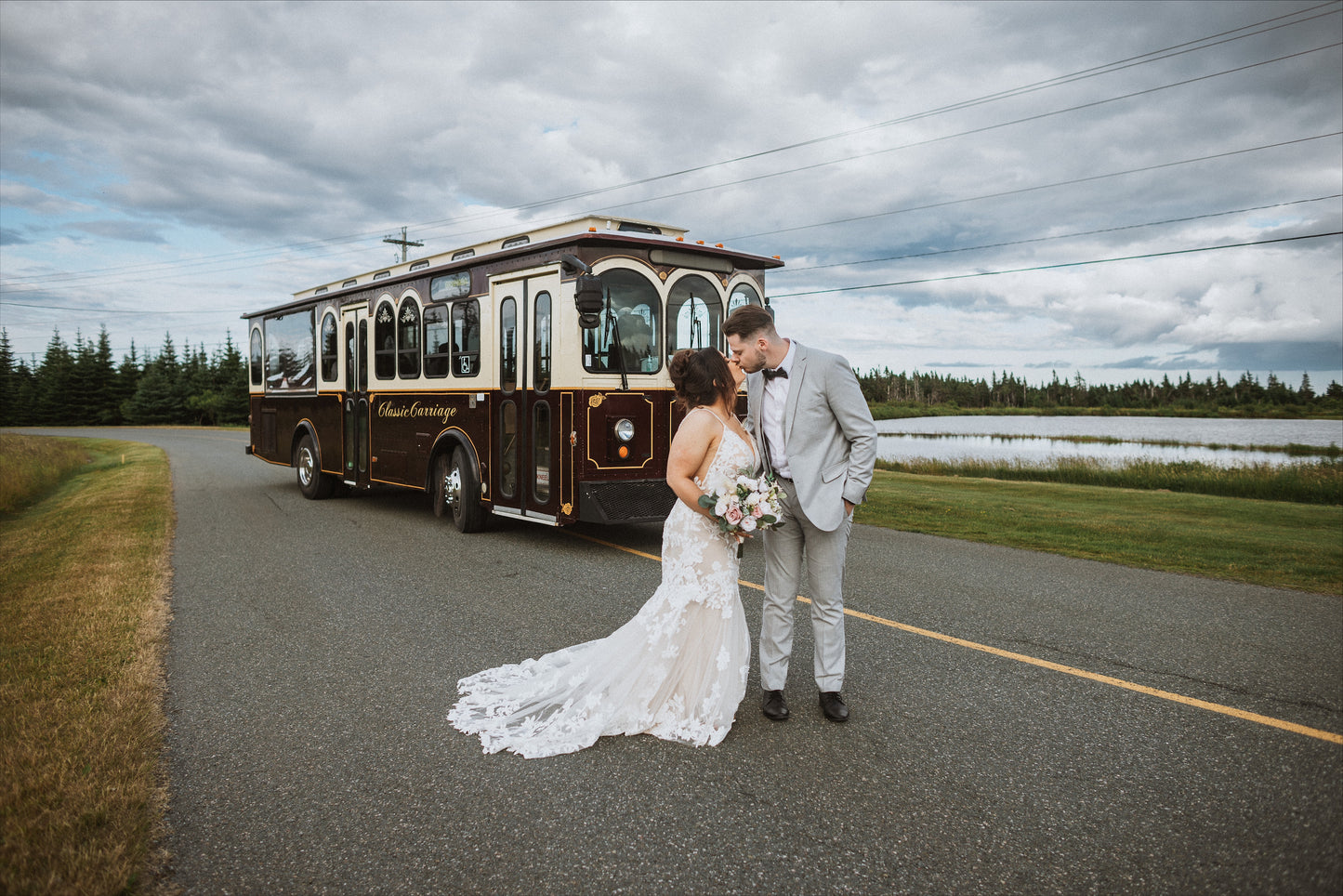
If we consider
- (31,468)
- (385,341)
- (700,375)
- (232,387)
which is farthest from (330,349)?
(232,387)

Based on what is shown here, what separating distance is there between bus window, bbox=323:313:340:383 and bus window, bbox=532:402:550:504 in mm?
5479

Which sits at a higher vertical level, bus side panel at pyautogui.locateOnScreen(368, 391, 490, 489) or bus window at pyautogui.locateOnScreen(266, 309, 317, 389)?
bus window at pyautogui.locateOnScreen(266, 309, 317, 389)

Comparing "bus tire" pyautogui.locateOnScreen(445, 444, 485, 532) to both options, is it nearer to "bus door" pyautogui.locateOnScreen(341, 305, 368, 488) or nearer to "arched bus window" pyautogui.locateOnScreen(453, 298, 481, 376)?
"arched bus window" pyautogui.locateOnScreen(453, 298, 481, 376)

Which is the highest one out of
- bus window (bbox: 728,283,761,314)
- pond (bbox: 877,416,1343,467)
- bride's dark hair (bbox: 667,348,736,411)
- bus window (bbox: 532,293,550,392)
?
bus window (bbox: 728,283,761,314)

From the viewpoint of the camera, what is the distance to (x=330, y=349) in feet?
41.2

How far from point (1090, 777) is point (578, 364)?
581 centimetres

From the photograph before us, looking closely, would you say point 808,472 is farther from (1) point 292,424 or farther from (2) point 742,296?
(1) point 292,424

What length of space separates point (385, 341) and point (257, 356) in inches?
230

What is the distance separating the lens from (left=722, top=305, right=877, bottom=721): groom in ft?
12.9

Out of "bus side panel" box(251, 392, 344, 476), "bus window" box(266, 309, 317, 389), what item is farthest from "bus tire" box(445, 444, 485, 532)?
"bus window" box(266, 309, 317, 389)

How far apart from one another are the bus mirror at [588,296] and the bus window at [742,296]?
1.95m

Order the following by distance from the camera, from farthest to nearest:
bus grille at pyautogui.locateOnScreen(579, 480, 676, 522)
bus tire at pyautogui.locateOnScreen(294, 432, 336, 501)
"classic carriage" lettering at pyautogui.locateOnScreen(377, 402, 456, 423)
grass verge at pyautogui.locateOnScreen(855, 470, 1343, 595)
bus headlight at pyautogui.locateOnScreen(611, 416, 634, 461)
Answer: bus tire at pyautogui.locateOnScreen(294, 432, 336, 501) < "classic carriage" lettering at pyautogui.locateOnScreen(377, 402, 456, 423) < grass verge at pyautogui.locateOnScreen(855, 470, 1343, 595) < bus headlight at pyautogui.locateOnScreen(611, 416, 634, 461) < bus grille at pyautogui.locateOnScreen(579, 480, 676, 522)

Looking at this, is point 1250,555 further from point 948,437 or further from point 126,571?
point 948,437

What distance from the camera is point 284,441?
14.4m
